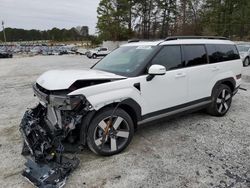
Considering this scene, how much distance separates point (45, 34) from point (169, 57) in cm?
12911

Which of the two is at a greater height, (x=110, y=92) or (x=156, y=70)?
(x=156, y=70)

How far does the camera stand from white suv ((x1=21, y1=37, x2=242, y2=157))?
10.2ft

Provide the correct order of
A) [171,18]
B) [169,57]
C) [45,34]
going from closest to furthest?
1. [169,57]
2. [171,18]
3. [45,34]

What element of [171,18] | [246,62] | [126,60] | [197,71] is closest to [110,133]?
[126,60]

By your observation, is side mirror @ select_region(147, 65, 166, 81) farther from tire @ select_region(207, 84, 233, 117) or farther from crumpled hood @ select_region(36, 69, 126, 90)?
tire @ select_region(207, 84, 233, 117)

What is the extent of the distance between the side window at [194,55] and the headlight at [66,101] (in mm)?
2268

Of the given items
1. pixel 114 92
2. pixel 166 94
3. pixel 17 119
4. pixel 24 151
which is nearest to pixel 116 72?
pixel 114 92

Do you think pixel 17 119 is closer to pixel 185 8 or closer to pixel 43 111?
pixel 43 111

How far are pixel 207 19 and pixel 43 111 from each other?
39664 millimetres

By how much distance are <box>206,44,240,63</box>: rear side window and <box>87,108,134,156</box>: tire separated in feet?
8.08

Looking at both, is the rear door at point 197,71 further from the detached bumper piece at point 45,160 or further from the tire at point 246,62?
the tire at point 246,62

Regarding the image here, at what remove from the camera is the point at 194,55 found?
14.9 feet

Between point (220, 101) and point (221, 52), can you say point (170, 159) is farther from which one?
point (221, 52)

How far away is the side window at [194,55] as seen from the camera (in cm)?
438
